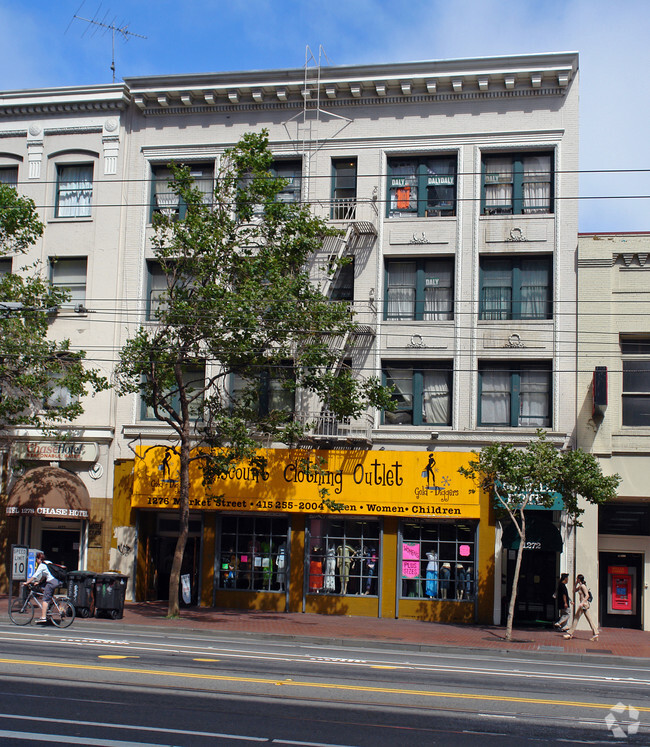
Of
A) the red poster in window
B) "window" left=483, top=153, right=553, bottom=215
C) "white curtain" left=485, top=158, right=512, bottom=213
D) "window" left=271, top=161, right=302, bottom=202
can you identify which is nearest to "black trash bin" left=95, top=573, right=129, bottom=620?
"window" left=271, top=161, right=302, bottom=202

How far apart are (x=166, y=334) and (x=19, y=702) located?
41.2ft

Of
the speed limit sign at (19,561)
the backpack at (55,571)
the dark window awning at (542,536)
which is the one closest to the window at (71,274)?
the speed limit sign at (19,561)

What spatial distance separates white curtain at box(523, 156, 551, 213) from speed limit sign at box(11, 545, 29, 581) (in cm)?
1818

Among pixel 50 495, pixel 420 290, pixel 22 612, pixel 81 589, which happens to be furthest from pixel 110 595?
pixel 420 290

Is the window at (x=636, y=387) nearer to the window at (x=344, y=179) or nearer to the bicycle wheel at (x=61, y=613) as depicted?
the window at (x=344, y=179)

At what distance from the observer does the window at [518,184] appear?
86.5ft

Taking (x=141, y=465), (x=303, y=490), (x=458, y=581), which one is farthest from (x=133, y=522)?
(x=458, y=581)

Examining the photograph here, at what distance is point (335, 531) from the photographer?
86.7ft

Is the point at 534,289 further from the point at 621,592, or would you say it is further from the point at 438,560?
the point at 621,592

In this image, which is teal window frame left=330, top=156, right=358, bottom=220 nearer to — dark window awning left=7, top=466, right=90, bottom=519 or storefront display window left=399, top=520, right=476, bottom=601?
storefront display window left=399, top=520, right=476, bottom=601

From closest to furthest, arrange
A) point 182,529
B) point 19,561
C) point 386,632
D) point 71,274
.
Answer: point 386,632, point 182,529, point 19,561, point 71,274

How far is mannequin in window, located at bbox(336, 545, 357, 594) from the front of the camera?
85.7 feet

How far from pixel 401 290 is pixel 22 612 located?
14.1 meters

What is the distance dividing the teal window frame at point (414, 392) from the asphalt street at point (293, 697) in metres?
9.29
